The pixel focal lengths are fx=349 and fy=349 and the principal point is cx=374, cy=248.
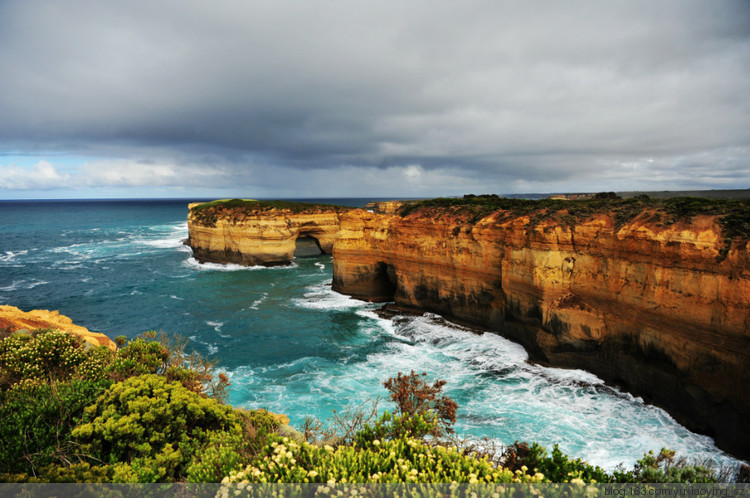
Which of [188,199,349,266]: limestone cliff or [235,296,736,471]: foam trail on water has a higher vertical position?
[188,199,349,266]: limestone cliff

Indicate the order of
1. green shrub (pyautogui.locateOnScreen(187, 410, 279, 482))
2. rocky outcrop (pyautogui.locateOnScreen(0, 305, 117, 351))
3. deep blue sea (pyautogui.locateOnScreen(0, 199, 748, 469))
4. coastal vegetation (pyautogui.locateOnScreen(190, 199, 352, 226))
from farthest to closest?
coastal vegetation (pyautogui.locateOnScreen(190, 199, 352, 226)) < rocky outcrop (pyautogui.locateOnScreen(0, 305, 117, 351)) < deep blue sea (pyautogui.locateOnScreen(0, 199, 748, 469)) < green shrub (pyautogui.locateOnScreen(187, 410, 279, 482))

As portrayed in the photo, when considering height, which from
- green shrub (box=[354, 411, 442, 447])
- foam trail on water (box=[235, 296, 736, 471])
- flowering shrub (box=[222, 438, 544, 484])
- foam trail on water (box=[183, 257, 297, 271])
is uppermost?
flowering shrub (box=[222, 438, 544, 484])

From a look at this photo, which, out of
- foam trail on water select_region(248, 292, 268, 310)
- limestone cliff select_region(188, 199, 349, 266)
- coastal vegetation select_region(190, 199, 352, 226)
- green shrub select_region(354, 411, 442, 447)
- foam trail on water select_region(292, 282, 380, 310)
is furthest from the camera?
coastal vegetation select_region(190, 199, 352, 226)

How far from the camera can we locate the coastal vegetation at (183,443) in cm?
636

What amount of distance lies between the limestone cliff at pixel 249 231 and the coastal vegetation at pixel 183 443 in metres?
36.9

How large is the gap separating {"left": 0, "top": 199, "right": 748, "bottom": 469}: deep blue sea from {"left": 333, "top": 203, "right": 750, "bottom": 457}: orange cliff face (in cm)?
126

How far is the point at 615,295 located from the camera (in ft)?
55.1

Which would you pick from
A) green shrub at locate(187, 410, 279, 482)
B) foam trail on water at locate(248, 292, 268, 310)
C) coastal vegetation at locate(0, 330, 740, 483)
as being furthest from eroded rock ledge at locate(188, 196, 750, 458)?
green shrub at locate(187, 410, 279, 482)

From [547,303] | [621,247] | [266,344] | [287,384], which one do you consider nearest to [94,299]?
[266,344]

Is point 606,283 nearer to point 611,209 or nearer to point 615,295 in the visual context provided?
point 615,295

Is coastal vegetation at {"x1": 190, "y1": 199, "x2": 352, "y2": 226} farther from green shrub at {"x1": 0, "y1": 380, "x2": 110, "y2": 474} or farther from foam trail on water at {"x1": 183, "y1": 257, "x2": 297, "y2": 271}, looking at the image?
green shrub at {"x1": 0, "y1": 380, "x2": 110, "y2": 474}

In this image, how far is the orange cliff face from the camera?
42.9ft

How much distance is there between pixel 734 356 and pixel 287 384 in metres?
18.8

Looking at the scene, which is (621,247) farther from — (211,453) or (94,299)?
(94,299)
